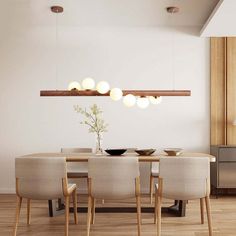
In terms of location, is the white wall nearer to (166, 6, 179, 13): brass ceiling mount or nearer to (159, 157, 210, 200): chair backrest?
(166, 6, 179, 13): brass ceiling mount

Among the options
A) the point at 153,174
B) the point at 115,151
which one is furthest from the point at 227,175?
the point at 115,151

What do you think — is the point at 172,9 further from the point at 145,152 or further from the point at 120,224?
the point at 120,224

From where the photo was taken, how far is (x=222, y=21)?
4578 millimetres

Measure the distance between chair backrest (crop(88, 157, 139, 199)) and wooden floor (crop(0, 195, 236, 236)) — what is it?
455 mm

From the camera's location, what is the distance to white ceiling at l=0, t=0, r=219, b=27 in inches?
182

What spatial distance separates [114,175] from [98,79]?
2609 millimetres

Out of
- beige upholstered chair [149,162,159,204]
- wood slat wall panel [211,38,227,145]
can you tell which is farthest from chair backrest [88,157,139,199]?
wood slat wall panel [211,38,227,145]

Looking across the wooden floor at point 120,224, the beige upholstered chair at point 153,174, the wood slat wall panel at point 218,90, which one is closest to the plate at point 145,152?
the beige upholstered chair at point 153,174

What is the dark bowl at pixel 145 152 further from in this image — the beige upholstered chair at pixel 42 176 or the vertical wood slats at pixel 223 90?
the vertical wood slats at pixel 223 90

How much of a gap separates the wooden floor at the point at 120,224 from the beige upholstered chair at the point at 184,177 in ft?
1.23

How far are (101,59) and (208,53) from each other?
67.3 inches

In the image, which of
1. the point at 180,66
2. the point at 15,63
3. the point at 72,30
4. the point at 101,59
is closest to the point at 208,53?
the point at 180,66

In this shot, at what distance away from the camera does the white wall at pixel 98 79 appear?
5438 mm

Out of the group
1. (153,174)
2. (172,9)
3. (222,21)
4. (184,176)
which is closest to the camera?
(184,176)
